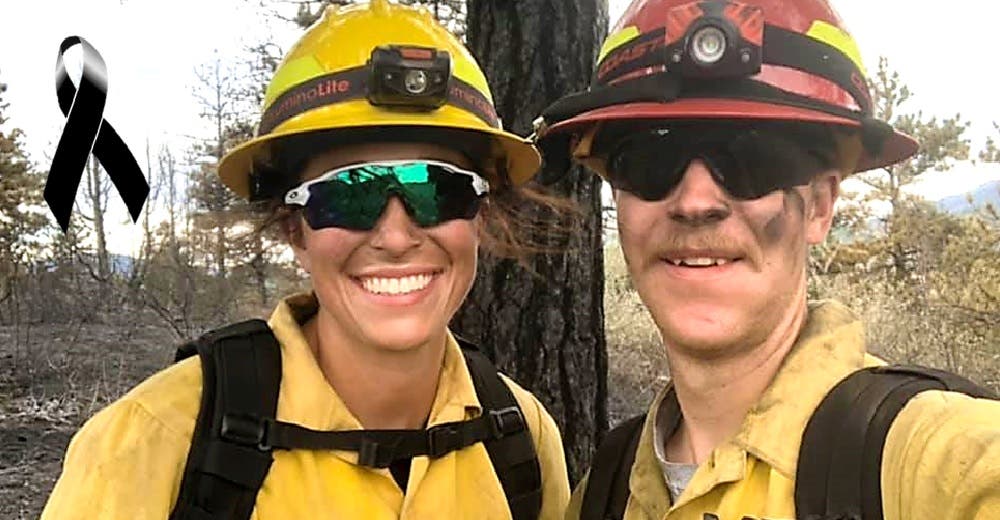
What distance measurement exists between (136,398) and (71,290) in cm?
1090

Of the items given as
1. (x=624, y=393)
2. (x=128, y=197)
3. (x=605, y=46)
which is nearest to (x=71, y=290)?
(x=624, y=393)

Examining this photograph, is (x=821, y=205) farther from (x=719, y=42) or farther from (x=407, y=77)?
(x=407, y=77)

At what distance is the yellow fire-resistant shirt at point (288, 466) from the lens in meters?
2.08

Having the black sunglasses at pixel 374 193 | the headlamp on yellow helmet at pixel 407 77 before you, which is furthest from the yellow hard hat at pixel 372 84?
the black sunglasses at pixel 374 193

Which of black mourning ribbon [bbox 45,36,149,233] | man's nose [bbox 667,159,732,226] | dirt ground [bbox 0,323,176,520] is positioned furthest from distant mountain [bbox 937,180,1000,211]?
black mourning ribbon [bbox 45,36,149,233]

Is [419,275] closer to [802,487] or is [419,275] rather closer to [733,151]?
[733,151]

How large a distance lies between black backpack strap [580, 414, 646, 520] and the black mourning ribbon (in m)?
1.42

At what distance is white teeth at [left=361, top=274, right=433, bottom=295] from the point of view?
2398 millimetres

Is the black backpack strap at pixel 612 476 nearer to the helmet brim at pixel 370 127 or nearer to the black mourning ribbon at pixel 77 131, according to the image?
the helmet brim at pixel 370 127

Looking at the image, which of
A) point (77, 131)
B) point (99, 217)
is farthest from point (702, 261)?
point (99, 217)

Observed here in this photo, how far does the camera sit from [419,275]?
243cm

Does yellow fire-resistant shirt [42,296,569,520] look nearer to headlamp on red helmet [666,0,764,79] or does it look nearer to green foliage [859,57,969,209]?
headlamp on red helmet [666,0,764,79]

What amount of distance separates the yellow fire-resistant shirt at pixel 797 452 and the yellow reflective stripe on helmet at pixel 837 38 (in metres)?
0.50

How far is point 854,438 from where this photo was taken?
1.64 meters
